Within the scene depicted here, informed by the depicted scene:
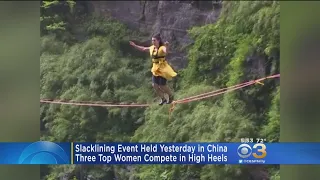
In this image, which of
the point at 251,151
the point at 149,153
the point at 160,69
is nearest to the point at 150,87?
the point at 160,69

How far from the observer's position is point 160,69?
7.14m

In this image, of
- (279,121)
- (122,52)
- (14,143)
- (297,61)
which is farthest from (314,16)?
(14,143)

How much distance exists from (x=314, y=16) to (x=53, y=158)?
144 inches

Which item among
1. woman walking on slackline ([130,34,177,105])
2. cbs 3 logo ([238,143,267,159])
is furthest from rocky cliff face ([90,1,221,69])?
cbs 3 logo ([238,143,267,159])

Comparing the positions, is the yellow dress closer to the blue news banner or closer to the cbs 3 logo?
the blue news banner

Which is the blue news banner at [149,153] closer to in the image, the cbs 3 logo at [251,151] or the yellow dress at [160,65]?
the cbs 3 logo at [251,151]

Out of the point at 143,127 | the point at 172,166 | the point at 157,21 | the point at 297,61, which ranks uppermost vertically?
the point at 157,21

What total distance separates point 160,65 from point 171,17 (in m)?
0.63

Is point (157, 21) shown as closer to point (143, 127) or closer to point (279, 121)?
point (143, 127)

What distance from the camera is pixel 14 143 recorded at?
22.9 ft

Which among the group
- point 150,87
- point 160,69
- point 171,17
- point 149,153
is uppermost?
point 171,17

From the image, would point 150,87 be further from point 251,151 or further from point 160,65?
point 251,151

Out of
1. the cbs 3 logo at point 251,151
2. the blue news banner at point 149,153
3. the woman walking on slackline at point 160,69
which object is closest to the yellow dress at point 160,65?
the woman walking on slackline at point 160,69

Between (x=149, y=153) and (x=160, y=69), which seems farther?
(x=160, y=69)
